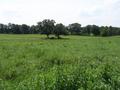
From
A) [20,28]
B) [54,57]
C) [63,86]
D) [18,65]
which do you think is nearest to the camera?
[63,86]

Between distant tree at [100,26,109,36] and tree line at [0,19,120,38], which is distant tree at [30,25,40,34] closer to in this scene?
tree line at [0,19,120,38]

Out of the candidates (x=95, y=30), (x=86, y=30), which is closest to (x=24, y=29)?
(x=86, y=30)

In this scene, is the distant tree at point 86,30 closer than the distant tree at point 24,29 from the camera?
Yes

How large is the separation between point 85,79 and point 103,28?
102 meters

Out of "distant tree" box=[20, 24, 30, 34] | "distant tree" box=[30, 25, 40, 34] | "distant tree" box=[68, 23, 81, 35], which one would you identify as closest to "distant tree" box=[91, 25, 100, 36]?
"distant tree" box=[68, 23, 81, 35]

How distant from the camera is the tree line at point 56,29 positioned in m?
89.4

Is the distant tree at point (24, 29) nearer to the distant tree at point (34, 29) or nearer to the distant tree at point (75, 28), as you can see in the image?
the distant tree at point (34, 29)

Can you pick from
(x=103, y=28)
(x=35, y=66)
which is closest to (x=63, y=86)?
(x=35, y=66)

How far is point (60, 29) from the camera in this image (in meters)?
87.2

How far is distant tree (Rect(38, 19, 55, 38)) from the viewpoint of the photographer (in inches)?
3525

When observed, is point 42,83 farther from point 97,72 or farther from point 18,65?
point 18,65

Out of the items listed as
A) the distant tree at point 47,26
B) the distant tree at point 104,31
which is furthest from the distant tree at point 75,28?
the distant tree at point 47,26

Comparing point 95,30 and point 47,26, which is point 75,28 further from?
point 47,26

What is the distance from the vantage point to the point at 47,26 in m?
90.6
